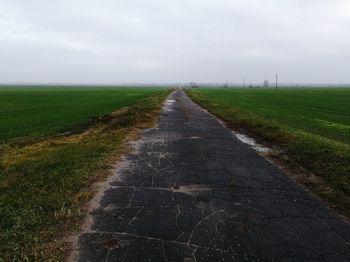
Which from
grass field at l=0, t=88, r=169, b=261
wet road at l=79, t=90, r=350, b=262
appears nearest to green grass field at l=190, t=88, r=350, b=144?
wet road at l=79, t=90, r=350, b=262

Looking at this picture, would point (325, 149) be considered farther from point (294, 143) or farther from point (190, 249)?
point (190, 249)

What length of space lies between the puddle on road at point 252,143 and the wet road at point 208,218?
9.66 feet

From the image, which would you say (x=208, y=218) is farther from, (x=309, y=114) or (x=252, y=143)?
(x=309, y=114)

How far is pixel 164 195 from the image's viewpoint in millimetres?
8055

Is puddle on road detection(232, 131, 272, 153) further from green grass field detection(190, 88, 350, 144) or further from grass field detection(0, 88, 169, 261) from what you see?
grass field detection(0, 88, 169, 261)

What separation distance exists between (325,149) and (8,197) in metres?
9.86

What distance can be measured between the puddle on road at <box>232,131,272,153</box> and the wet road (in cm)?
295

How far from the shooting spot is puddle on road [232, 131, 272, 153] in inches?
558

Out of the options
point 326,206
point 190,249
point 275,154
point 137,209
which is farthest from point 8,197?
point 275,154

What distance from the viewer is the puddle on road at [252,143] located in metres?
14.2

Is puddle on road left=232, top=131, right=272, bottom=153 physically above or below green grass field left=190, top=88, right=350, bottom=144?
above

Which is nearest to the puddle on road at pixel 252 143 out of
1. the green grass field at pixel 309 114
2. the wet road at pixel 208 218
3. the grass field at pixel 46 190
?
the wet road at pixel 208 218

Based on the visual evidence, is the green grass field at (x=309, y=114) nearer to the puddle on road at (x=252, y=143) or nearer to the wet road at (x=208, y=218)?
the puddle on road at (x=252, y=143)

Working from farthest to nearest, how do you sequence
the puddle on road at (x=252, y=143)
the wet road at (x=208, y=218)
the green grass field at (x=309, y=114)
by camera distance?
the green grass field at (x=309, y=114)
the puddle on road at (x=252, y=143)
the wet road at (x=208, y=218)
